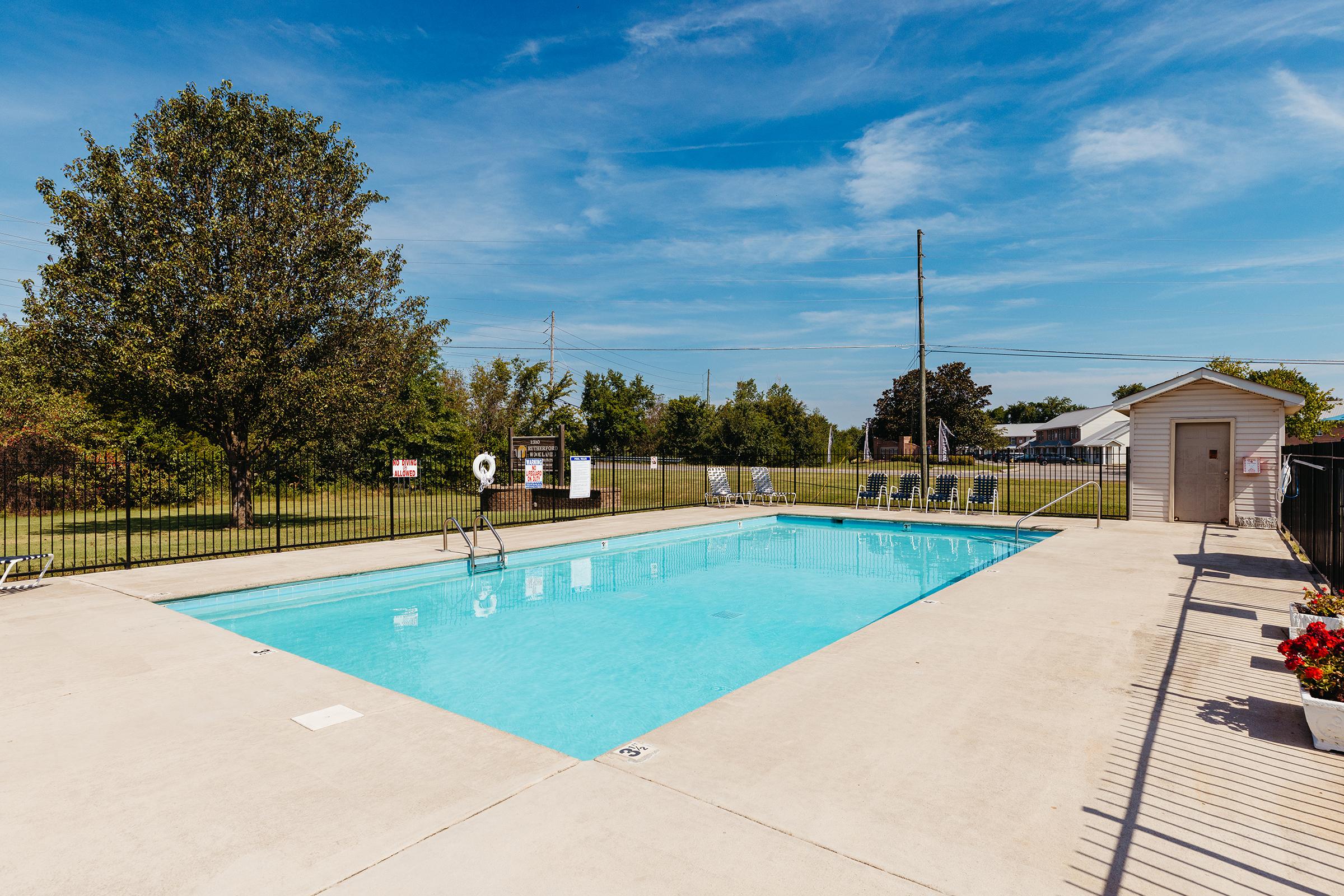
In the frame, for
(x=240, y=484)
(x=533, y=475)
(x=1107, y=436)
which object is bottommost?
(x=240, y=484)

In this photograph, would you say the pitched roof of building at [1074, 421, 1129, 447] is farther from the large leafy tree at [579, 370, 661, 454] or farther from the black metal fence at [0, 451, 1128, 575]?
the large leafy tree at [579, 370, 661, 454]

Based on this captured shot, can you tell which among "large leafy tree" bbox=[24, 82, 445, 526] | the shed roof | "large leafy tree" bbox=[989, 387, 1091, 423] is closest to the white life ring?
"large leafy tree" bbox=[24, 82, 445, 526]

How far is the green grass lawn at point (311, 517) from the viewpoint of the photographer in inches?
430

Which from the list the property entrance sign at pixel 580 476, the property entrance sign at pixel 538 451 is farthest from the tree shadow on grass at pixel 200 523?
the property entrance sign at pixel 580 476

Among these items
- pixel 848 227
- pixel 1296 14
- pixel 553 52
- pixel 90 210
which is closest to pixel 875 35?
pixel 1296 14

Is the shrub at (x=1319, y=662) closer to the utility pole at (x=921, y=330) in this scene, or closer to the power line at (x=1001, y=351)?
the utility pole at (x=921, y=330)

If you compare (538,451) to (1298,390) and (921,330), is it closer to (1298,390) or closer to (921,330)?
(921,330)

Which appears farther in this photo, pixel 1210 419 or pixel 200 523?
pixel 200 523

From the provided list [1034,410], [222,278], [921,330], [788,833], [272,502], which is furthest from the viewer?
[1034,410]

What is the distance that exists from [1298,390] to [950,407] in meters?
23.0

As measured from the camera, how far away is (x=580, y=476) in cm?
1573

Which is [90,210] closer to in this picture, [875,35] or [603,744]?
[603,744]

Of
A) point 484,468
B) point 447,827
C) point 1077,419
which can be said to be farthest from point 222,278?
point 1077,419

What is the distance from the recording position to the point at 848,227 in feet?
82.2
